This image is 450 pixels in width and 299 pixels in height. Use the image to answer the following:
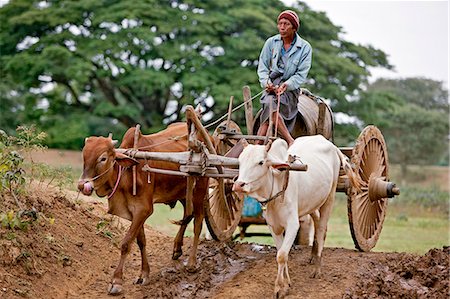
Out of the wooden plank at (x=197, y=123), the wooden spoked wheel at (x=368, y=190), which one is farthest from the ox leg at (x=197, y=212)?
the wooden spoked wheel at (x=368, y=190)

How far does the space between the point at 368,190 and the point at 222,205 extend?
1.84 m

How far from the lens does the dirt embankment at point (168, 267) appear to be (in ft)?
22.5

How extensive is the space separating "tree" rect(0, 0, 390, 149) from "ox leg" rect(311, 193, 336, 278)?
537 inches

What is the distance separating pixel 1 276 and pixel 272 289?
104 inches

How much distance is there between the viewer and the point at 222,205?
8.84 metres

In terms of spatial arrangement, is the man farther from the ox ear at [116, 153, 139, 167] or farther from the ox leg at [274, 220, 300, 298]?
the ox ear at [116, 153, 139, 167]

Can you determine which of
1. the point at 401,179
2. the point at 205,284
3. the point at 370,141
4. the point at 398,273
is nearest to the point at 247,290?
the point at 205,284

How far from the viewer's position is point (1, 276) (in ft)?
22.0

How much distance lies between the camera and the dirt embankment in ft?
22.5

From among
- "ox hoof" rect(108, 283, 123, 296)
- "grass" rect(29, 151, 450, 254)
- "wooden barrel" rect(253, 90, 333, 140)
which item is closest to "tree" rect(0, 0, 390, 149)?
"grass" rect(29, 151, 450, 254)

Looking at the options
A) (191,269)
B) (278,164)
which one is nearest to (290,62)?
(278,164)

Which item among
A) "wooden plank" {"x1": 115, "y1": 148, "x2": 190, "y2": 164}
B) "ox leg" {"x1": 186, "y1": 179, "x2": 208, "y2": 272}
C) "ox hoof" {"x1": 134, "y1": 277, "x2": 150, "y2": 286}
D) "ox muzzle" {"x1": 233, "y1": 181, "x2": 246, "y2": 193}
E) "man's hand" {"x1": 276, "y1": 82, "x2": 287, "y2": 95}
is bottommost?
"ox hoof" {"x1": 134, "y1": 277, "x2": 150, "y2": 286}

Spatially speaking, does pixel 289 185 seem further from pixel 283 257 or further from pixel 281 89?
pixel 281 89

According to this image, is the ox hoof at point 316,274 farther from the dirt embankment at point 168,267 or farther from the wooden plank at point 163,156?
the wooden plank at point 163,156
